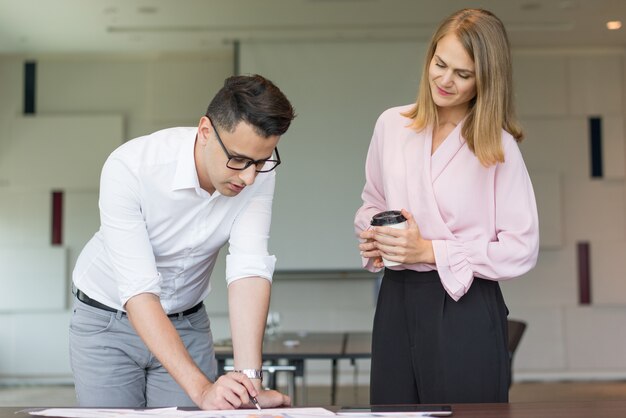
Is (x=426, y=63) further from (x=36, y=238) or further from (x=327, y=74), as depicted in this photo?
(x=36, y=238)

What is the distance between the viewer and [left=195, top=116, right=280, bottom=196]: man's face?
6.21 feet

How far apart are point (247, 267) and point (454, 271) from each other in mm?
483

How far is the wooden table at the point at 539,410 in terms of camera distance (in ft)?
5.34

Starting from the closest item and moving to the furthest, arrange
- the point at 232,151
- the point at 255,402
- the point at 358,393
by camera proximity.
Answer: the point at 255,402, the point at 232,151, the point at 358,393

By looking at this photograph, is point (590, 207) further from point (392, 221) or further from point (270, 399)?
point (270, 399)

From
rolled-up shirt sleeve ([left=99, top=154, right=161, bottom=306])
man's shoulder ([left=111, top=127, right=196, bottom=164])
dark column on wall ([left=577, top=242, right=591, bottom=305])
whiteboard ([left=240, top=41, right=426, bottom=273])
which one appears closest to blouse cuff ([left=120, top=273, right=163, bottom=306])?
rolled-up shirt sleeve ([left=99, top=154, right=161, bottom=306])

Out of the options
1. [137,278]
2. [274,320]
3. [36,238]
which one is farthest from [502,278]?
[36,238]

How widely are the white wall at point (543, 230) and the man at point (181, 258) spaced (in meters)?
6.50

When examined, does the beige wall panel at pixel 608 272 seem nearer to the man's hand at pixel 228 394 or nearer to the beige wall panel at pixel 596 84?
the beige wall panel at pixel 596 84

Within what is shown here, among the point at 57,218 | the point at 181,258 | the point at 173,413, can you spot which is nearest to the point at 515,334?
the point at 181,258

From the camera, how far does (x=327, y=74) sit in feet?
28.3

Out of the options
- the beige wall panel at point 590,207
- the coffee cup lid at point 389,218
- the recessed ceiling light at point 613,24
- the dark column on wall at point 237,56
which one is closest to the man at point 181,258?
the coffee cup lid at point 389,218

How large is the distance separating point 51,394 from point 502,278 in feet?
22.3

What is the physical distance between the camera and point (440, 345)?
2.06 m
